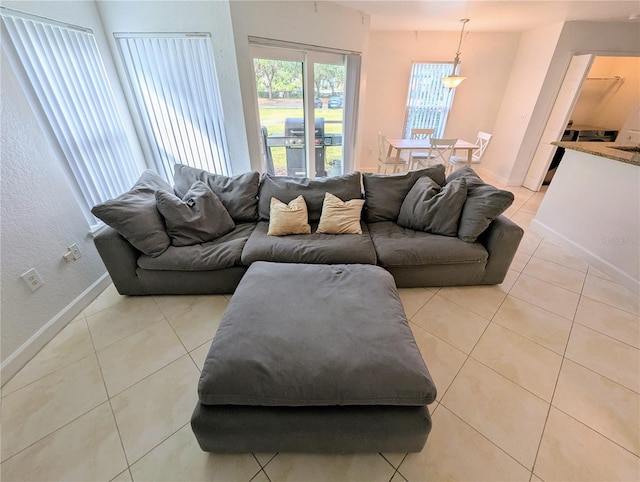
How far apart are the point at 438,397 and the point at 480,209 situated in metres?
1.36

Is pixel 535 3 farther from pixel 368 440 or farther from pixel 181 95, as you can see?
pixel 368 440

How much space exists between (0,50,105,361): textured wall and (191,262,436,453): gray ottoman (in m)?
1.44

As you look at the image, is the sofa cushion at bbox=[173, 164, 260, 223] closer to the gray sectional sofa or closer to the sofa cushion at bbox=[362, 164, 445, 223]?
the gray sectional sofa

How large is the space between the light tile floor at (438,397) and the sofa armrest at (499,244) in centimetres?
14

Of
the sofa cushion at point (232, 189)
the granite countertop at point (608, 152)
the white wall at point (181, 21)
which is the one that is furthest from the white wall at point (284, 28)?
the granite countertop at point (608, 152)

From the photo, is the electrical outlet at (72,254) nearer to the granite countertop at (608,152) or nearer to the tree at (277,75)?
the tree at (277,75)

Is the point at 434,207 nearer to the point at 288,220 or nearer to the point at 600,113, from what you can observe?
the point at 288,220

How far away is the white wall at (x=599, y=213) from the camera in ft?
6.98

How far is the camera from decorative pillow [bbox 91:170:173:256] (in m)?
1.78

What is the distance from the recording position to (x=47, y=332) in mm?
1702

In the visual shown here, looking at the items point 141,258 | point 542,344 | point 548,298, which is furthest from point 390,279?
point 141,258

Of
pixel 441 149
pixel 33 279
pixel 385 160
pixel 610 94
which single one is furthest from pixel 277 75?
pixel 610 94

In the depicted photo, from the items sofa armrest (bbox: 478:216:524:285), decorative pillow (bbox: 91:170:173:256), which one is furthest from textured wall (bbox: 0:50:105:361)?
sofa armrest (bbox: 478:216:524:285)

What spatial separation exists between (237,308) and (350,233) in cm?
115
